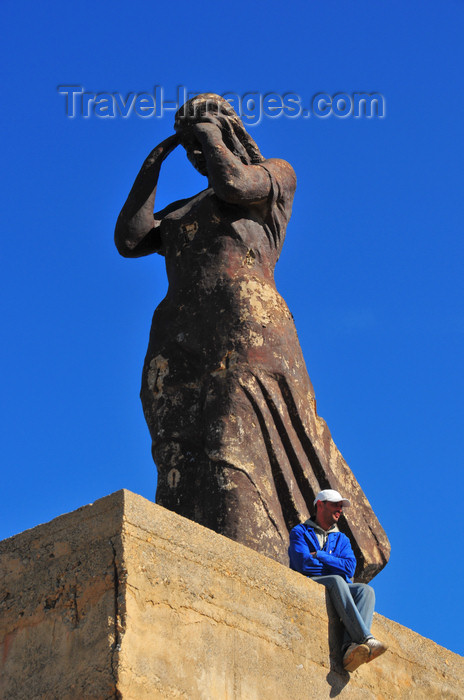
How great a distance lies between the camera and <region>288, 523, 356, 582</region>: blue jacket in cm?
655

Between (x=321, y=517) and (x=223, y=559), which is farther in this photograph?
(x=321, y=517)

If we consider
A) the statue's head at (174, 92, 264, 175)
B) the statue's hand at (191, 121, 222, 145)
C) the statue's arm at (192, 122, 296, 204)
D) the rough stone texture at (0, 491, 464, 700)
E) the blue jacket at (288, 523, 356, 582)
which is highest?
the statue's head at (174, 92, 264, 175)

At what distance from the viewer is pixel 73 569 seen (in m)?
5.64

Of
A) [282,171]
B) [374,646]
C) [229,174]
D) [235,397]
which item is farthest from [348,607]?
[282,171]

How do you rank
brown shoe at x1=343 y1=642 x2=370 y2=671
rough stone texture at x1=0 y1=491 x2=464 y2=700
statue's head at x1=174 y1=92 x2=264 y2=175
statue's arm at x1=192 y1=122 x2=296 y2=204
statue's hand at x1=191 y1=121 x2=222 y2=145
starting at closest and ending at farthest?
rough stone texture at x1=0 y1=491 x2=464 y2=700, brown shoe at x1=343 y1=642 x2=370 y2=671, statue's arm at x1=192 y1=122 x2=296 y2=204, statue's hand at x1=191 y1=121 x2=222 y2=145, statue's head at x1=174 y1=92 x2=264 y2=175

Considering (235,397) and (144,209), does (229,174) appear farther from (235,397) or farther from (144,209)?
(235,397)

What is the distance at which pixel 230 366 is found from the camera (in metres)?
7.77

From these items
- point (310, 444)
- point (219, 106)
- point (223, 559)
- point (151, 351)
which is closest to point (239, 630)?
point (223, 559)

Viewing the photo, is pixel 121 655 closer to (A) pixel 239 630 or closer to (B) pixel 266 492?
(A) pixel 239 630

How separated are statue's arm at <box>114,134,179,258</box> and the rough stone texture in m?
3.22

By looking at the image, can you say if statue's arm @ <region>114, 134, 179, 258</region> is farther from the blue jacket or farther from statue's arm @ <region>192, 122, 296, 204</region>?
the blue jacket

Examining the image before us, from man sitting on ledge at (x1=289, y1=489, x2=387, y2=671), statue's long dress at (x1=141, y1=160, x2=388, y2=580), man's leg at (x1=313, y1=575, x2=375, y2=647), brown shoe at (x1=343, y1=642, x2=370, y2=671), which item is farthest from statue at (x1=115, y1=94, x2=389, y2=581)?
brown shoe at (x1=343, y1=642, x2=370, y2=671)

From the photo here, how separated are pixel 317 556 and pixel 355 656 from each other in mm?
578

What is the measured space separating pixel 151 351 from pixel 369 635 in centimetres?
277
